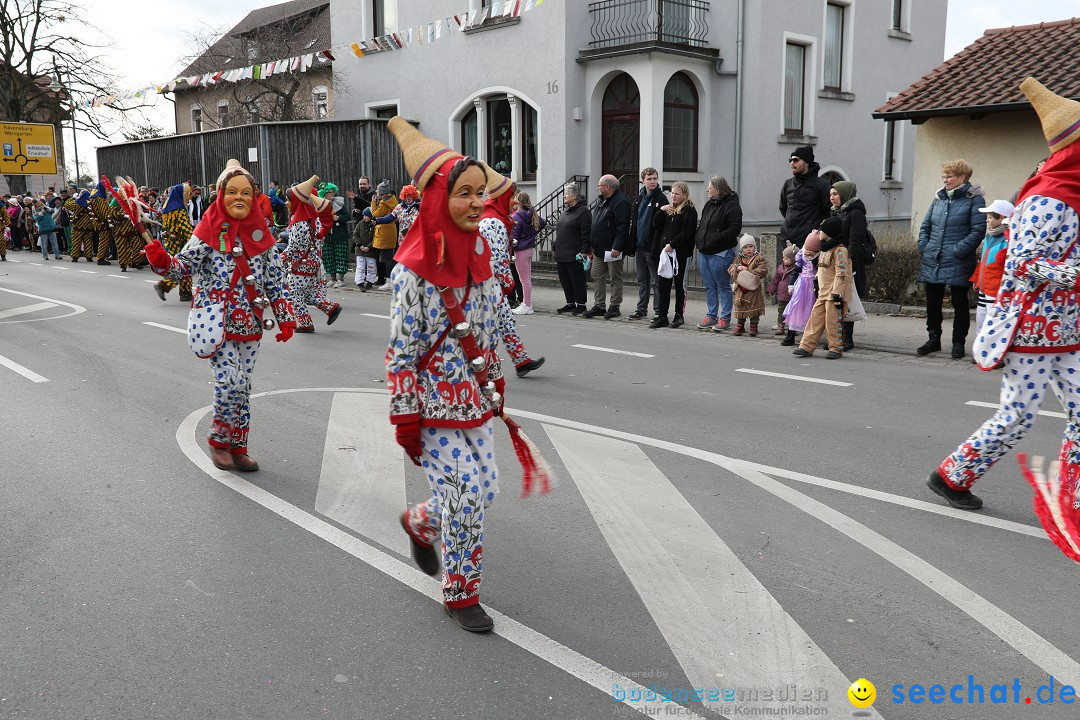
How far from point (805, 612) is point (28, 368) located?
8.56 m

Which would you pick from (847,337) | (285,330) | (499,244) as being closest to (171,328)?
(499,244)

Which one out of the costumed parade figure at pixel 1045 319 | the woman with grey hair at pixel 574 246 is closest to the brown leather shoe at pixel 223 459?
the costumed parade figure at pixel 1045 319

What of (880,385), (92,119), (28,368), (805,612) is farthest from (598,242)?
(92,119)

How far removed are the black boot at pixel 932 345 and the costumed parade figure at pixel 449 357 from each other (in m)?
7.76

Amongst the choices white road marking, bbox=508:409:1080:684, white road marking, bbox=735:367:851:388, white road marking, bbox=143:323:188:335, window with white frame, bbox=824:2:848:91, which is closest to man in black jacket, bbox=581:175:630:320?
white road marking, bbox=735:367:851:388

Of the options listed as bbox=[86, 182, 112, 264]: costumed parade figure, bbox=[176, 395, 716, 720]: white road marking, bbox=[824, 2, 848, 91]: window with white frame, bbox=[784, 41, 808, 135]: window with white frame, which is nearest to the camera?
bbox=[176, 395, 716, 720]: white road marking

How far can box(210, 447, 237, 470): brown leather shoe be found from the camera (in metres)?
6.04

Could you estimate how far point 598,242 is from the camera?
1365 centimetres

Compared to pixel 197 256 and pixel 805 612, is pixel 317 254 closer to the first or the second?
pixel 197 256

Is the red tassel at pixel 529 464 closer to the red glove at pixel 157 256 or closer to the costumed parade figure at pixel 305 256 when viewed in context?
the red glove at pixel 157 256

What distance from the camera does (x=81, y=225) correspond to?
26219mm

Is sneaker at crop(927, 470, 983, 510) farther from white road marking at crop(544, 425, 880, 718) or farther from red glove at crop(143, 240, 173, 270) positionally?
red glove at crop(143, 240, 173, 270)

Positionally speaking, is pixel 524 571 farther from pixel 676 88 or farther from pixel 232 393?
pixel 676 88

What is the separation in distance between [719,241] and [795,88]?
472 inches
